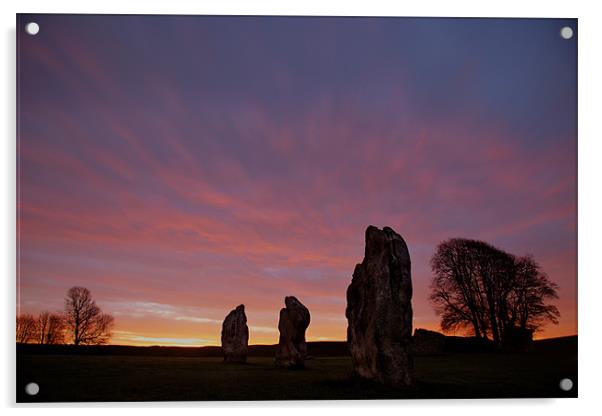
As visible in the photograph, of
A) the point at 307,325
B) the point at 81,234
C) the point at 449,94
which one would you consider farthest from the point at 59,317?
the point at 449,94

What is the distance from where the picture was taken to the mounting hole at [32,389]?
11383 millimetres

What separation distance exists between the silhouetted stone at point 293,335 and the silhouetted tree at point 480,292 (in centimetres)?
595

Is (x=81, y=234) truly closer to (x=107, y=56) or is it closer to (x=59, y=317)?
(x=59, y=317)

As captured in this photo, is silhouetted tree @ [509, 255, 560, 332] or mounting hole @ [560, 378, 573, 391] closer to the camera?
mounting hole @ [560, 378, 573, 391]

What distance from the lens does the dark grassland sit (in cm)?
1170

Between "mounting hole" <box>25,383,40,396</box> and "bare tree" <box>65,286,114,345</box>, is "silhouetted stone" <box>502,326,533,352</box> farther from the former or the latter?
"mounting hole" <box>25,383,40,396</box>

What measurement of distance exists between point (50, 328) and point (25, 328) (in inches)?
85.9

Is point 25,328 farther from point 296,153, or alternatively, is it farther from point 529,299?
point 529,299

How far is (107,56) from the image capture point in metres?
12.6

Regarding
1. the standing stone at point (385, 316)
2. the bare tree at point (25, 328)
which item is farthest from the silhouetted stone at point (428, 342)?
the bare tree at point (25, 328)

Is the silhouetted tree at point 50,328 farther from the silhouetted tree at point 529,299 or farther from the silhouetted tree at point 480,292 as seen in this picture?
the silhouetted tree at point 480,292

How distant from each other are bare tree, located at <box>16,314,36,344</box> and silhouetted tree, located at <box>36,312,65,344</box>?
27cm

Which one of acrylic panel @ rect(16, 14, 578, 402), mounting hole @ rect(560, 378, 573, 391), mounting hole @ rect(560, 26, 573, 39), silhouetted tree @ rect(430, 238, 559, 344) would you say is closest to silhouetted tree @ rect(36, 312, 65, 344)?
acrylic panel @ rect(16, 14, 578, 402)

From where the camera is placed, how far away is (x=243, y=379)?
13.9m
